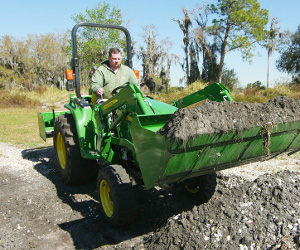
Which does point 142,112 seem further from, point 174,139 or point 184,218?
point 184,218

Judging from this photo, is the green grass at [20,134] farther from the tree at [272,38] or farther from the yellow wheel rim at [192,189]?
the tree at [272,38]

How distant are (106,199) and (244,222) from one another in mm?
1676

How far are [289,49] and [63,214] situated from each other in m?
25.0

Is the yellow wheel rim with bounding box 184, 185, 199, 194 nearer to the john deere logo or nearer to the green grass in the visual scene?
the john deere logo

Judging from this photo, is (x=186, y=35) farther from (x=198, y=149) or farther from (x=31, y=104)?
(x=198, y=149)

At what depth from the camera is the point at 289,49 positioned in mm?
24766

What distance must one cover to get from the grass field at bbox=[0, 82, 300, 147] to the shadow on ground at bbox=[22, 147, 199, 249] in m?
4.31

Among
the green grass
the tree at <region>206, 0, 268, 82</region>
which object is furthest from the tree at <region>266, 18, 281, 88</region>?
the green grass

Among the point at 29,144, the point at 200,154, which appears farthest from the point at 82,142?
the point at 29,144

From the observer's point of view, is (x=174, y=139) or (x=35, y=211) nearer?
A: (x=174, y=139)

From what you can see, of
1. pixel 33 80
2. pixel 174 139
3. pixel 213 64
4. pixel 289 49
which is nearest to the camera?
pixel 174 139

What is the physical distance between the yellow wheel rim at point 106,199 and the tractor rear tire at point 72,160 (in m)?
1.10

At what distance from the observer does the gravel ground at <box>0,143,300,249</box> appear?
117 inches

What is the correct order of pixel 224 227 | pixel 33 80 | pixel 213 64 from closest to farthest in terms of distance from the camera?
pixel 224 227
pixel 213 64
pixel 33 80
